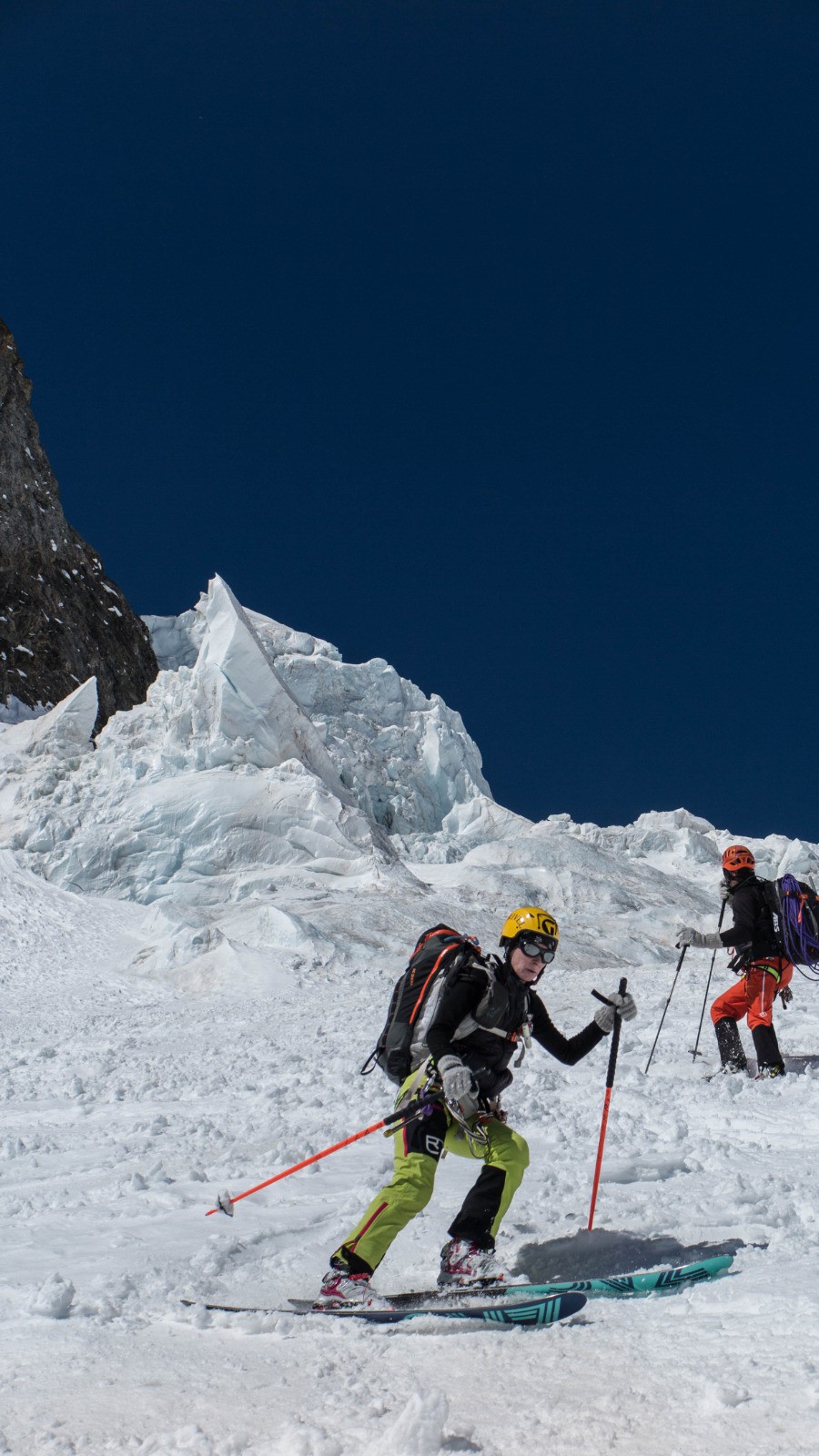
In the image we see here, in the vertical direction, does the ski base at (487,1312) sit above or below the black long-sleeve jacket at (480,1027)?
below

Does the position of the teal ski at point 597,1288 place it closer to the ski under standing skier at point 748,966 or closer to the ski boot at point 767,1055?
the ski boot at point 767,1055

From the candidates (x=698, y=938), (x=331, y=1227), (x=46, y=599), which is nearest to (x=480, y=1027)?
(x=331, y=1227)

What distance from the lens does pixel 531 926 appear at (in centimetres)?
421

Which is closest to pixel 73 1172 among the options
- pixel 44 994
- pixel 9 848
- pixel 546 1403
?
pixel 546 1403

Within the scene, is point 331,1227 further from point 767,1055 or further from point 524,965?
point 767,1055

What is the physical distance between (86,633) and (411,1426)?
7886cm

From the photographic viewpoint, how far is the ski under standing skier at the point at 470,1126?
3744 millimetres

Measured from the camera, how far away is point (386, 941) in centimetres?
2173

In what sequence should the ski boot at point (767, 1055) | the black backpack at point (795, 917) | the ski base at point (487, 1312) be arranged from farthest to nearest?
the black backpack at point (795, 917) < the ski boot at point (767, 1055) < the ski base at point (487, 1312)

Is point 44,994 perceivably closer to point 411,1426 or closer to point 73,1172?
point 73,1172

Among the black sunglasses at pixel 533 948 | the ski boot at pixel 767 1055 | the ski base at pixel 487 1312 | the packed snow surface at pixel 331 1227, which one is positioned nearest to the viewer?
the packed snow surface at pixel 331 1227

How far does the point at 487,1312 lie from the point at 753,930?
493 cm

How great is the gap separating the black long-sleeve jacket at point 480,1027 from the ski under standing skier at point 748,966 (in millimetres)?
3851

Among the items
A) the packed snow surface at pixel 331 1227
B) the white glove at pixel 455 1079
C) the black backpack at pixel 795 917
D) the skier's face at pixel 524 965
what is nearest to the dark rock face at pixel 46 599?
the packed snow surface at pixel 331 1227
